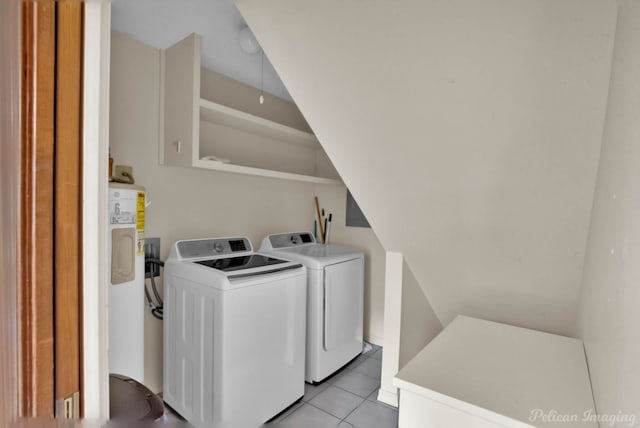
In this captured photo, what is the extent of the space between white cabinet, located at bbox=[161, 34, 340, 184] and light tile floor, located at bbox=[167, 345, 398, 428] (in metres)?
1.68

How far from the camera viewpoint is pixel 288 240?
3.01m

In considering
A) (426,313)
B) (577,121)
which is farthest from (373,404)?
(577,121)

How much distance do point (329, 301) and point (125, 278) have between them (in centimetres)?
147

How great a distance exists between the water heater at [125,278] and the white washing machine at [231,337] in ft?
1.15

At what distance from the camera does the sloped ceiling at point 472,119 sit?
2.89ft

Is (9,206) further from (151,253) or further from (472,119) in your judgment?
(151,253)

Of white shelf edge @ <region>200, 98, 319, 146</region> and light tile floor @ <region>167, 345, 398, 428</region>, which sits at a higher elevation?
white shelf edge @ <region>200, 98, 319, 146</region>

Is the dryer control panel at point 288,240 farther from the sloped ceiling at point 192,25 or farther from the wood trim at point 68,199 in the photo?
the wood trim at point 68,199

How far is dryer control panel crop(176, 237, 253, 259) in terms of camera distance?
2.21 meters

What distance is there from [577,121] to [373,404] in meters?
2.16

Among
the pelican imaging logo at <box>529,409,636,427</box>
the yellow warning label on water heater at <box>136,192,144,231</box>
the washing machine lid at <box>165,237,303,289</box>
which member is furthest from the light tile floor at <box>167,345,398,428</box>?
the pelican imaging logo at <box>529,409,636,427</box>

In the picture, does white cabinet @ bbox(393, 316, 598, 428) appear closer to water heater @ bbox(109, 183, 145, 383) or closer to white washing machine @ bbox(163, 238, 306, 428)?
white washing machine @ bbox(163, 238, 306, 428)

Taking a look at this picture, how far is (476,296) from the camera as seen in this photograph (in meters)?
1.60

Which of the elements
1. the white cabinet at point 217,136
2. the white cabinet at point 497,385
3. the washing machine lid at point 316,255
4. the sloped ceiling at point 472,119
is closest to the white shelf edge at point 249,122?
the white cabinet at point 217,136
